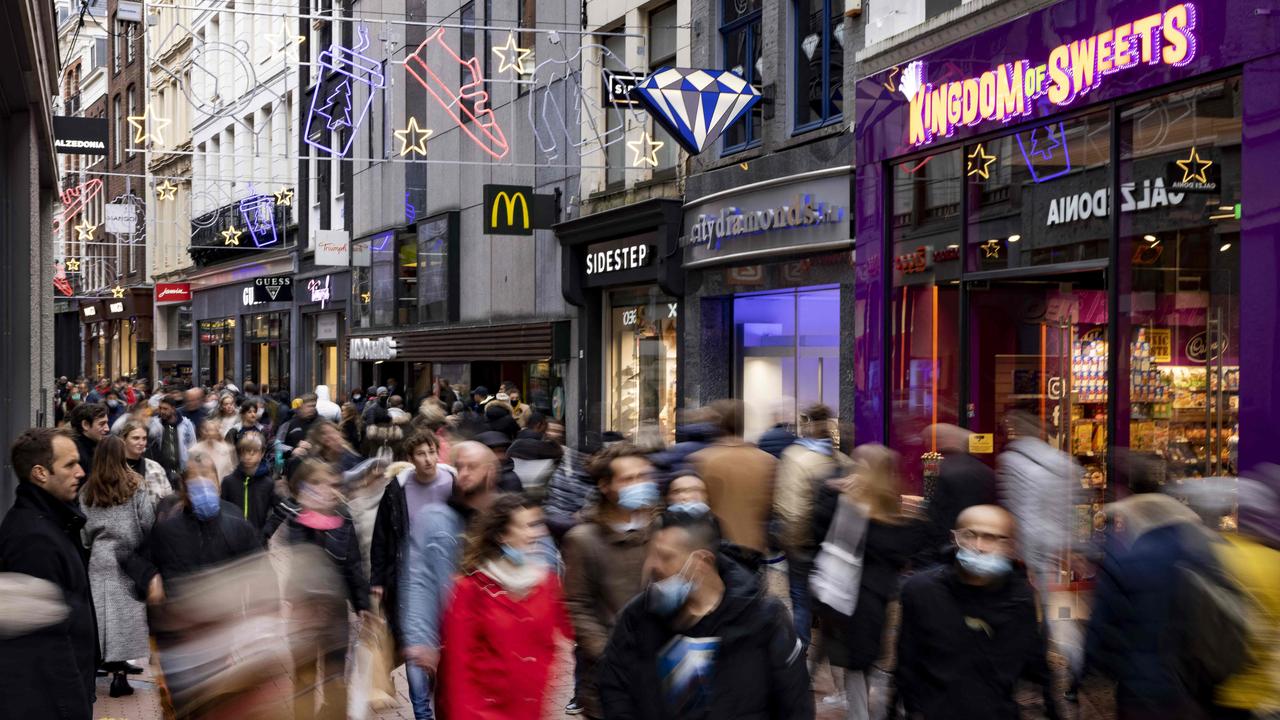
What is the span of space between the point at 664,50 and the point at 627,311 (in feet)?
14.2

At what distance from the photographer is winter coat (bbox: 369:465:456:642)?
26.6ft

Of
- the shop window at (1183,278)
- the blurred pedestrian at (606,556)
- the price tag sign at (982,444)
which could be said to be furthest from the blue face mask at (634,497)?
the price tag sign at (982,444)

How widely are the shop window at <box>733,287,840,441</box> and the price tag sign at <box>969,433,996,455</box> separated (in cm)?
251

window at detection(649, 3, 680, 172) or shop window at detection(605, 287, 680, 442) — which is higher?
window at detection(649, 3, 680, 172)

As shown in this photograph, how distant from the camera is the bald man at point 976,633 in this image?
5609 mm

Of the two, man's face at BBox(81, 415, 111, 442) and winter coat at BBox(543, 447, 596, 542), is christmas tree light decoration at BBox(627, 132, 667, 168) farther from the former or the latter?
winter coat at BBox(543, 447, 596, 542)

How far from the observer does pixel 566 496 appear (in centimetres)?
931

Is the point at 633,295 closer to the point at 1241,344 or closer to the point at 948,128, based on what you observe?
the point at 948,128

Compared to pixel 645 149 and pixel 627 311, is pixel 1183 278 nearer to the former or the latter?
pixel 645 149

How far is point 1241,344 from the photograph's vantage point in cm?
1076

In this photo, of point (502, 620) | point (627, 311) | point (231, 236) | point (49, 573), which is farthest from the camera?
point (231, 236)

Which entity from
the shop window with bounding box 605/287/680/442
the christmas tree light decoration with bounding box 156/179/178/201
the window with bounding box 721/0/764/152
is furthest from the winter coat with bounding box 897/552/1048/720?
the christmas tree light decoration with bounding box 156/179/178/201

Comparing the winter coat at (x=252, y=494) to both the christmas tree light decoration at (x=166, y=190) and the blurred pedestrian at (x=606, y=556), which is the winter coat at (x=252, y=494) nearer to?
the blurred pedestrian at (x=606, y=556)

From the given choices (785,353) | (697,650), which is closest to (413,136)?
(785,353)
